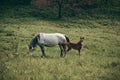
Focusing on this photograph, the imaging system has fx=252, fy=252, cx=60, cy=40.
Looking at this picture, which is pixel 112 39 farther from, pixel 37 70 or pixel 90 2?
pixel 90 2

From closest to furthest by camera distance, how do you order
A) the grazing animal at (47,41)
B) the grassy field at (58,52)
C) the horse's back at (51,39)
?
1. the grassy field at (58,52)
2. the grazing animal at (47,41)
3. the horse's back at (51,39)

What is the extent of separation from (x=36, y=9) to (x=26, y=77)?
44158mm

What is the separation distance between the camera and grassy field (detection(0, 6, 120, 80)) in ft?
37.0

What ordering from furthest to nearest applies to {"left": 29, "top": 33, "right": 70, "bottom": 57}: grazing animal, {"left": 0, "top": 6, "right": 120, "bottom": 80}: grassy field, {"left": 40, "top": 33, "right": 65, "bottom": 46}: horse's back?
{"left": 40, "top": 33, "right": 65, "bottom": 46}: horse's back < {"left": 29, "top": 33, "right": 70, "bottom": 57}: grazing animal < {"left": 0, "top": 6, "right": 120, "bottom": 80}: grassy field

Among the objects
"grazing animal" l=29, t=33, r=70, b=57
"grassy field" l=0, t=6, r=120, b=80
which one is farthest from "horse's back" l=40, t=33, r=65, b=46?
"grassy field" l=0, t=6, r=120, b=80

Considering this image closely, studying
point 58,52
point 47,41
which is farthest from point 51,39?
point 58,52

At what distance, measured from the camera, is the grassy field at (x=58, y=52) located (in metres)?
11.3

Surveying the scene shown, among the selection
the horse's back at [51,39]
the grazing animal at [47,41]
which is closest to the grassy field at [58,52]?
the grazing animal at [47,41]

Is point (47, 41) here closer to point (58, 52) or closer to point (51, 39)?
point (51, 39)

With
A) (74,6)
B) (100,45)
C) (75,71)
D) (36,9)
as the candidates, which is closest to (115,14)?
(74,6)

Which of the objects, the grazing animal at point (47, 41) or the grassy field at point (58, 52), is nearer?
the grassy field at point (58, 52)

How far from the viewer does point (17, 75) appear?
10281 millimetres

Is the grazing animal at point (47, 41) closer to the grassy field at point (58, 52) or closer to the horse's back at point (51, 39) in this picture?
the horse's back at point (51, 39)

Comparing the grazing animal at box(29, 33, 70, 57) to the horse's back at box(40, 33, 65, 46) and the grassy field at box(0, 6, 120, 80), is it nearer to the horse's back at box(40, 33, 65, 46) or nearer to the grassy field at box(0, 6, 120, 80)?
the horse's back at box(40, 33, 65, 46)
